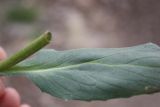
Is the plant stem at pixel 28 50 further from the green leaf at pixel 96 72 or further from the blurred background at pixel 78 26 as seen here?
the blurred background at pixel 78 26

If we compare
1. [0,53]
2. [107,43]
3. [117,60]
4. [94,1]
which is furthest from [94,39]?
[117,60]

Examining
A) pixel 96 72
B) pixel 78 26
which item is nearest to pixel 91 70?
pixel 96 72

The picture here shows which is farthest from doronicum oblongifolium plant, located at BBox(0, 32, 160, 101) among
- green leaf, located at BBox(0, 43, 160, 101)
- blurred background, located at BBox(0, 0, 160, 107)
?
blurred background, located at BBox(0, 0, 160, 107)

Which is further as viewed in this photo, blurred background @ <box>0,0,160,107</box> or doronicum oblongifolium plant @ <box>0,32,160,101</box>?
blurred background @ <box>0,0,160,107</box>

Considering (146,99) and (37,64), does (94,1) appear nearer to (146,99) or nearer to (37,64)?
(146,99)

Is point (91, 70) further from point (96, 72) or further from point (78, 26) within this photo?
point (78, 26)

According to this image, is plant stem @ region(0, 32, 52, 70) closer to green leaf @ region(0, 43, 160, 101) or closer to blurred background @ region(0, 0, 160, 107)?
green leaf @ region(0, 43, 160, 101)
